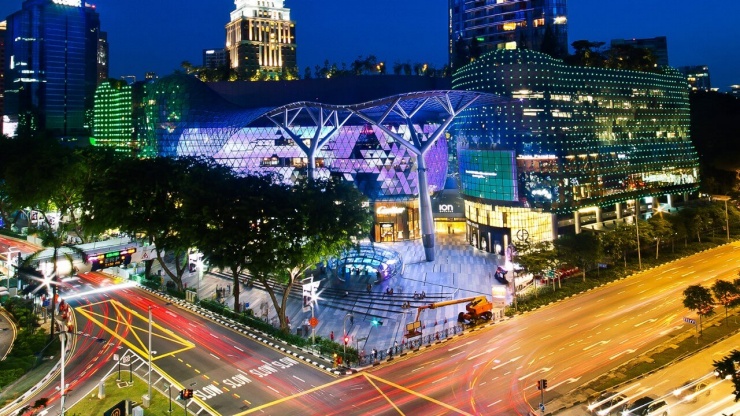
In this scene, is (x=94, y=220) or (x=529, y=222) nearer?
(x=94, y=220)

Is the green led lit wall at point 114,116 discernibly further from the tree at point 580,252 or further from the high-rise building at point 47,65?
the tree at point 580,252

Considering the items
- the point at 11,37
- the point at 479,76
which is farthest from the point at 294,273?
the point at 11,37

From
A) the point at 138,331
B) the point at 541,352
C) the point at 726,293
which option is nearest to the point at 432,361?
the point at 541,352

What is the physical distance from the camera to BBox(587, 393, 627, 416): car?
26906 millimetres

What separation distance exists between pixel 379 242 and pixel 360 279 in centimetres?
2875

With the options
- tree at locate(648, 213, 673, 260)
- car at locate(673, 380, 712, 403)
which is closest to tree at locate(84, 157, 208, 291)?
car at locate(673, 380, 712, 403)

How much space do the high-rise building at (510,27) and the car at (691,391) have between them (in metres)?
109

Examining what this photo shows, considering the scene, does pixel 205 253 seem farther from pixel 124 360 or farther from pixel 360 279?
pixel 360 279

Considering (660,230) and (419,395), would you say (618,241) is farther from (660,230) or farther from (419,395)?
(419,395)

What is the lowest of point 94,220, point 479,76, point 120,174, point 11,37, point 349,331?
point 349,331

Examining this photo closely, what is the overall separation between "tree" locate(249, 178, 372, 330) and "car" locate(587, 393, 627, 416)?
23.1m

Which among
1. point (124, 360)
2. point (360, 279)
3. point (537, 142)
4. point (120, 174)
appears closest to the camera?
point (124, 360)

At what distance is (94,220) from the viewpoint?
176ft

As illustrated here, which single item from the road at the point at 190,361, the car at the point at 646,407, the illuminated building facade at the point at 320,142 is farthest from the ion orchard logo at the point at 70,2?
the car at the point at 646,407
